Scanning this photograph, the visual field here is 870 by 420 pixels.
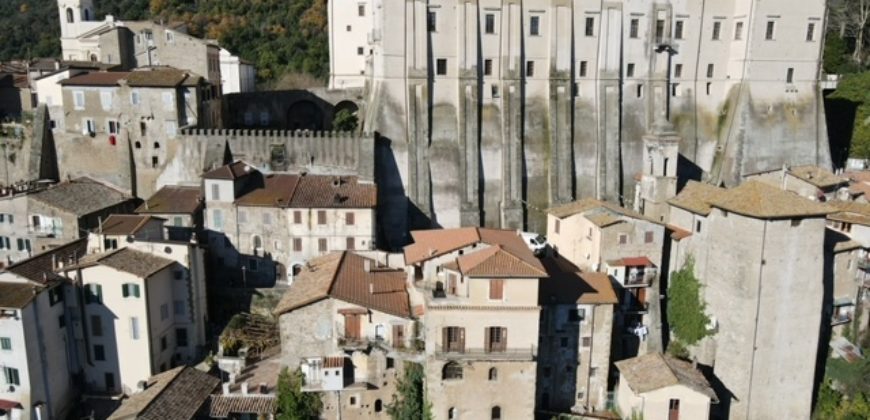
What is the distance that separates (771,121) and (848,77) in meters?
13.4

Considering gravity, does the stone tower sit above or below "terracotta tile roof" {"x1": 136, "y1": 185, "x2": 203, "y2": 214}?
above

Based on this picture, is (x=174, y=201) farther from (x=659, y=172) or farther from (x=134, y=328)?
(x=659, y=172)

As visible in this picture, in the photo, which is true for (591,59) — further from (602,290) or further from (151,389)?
(151,389)

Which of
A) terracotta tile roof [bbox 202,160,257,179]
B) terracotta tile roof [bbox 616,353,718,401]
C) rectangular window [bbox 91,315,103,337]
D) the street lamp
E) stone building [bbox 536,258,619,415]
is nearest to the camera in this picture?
terracotta tile roof [bbox 616,353,718,401]

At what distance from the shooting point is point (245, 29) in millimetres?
72938

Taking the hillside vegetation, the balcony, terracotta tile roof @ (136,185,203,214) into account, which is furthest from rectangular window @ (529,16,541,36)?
the hillside vegetation

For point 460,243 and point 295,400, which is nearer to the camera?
point 295,400

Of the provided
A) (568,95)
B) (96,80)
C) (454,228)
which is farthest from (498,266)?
(96,80)

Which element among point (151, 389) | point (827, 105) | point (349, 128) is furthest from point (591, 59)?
point (151, 389)

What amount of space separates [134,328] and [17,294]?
190 inches

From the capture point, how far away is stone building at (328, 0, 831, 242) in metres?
41.9

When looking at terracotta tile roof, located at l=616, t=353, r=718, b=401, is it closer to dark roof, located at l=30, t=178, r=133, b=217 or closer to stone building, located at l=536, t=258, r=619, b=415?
Result: stone building, located at l=536, t=258, r=619, b=415

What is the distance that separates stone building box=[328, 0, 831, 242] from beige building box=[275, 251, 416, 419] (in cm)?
1360

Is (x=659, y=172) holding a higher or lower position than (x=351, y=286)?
higher
